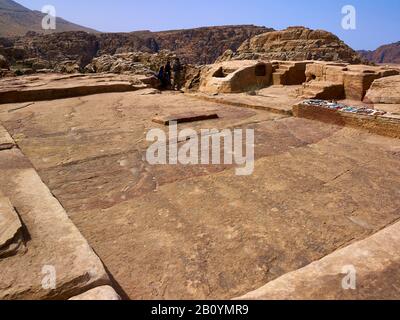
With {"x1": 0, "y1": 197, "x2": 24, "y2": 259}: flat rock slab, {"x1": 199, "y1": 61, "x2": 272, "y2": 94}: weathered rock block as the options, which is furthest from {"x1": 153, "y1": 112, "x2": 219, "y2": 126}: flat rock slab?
{"x1": 199, "y1": 61, "x2": 272, "y2": 94}: weathered rock block

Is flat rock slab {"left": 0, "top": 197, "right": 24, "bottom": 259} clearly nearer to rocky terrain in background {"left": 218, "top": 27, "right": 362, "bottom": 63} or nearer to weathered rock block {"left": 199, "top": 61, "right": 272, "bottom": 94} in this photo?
weathered rock block {"left": 199, "top": 61, "right": 272, "bottom": 94}

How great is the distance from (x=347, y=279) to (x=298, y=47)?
1954 centimetres

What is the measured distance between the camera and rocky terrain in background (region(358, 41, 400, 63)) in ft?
210

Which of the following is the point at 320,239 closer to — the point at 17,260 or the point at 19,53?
Result: the point at 17,260

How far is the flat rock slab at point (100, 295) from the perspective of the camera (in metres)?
1.18

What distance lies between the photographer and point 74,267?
133 cm

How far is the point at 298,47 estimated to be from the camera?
19000 millimetres

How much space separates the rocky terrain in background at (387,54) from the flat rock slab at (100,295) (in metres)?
72.0

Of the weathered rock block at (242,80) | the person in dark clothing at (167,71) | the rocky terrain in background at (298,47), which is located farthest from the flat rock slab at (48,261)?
the rocky terrain in background at (298,47)

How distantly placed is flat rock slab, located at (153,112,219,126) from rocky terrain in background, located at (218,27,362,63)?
45.5 feet

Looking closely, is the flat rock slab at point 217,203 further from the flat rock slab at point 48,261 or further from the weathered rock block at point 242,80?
the weathered rock block at point 242,80

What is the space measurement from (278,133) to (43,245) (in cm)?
278

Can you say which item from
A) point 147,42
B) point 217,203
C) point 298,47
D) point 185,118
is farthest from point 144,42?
point 217,203

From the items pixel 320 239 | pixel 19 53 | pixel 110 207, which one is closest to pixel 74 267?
pixel 110 207
